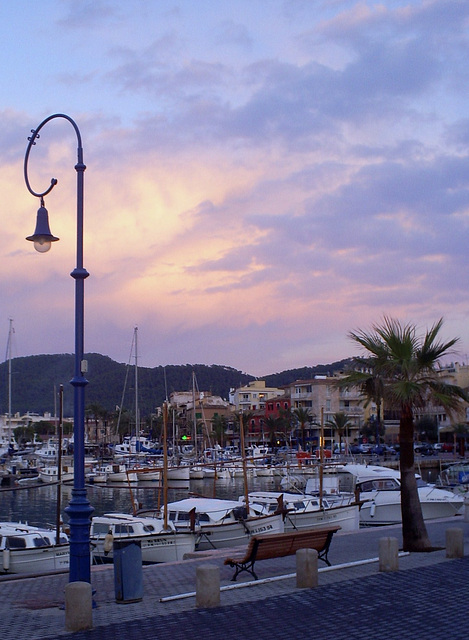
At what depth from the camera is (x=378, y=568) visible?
14859mm

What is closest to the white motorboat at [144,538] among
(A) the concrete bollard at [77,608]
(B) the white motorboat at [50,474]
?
(A) the concrete bollard at [77,608]

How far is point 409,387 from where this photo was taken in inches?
688

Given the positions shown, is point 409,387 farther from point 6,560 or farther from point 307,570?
point 6,560

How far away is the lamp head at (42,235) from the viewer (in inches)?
499

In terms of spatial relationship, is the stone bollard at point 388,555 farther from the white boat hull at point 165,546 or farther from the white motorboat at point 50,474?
the white motorboat at point 50,474

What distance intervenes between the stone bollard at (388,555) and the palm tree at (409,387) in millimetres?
3258

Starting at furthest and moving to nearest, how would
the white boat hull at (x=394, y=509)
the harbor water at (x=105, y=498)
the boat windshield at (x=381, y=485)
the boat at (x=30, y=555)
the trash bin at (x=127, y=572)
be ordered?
the harbor water at (x=105, y=498) → the boat windshield at (x=381, y=485) → the white boat hull at (x=394, y=509) → the boat at (x=30, y=555) → the trash bin at (x=127, y=572)

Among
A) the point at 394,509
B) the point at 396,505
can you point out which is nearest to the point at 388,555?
the point at 396,505

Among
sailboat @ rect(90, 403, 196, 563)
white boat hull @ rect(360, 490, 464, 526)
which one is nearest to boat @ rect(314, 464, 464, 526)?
white boat hull @ rect(360, 490, 464, 526)

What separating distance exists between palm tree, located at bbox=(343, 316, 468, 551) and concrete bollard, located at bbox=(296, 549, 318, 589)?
5.35 m

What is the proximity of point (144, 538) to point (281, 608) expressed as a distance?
→ 13.8m

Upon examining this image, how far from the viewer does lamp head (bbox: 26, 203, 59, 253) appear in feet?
41.5

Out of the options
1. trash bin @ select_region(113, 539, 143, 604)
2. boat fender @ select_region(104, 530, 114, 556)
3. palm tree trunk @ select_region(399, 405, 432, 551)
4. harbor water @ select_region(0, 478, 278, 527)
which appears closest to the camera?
trash bin @ select_region(113, 539, 143, 604)

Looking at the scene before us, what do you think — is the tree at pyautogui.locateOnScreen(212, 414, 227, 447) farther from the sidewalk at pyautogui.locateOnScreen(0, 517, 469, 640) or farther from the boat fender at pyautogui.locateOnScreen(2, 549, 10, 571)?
the sidewalk at pyautogui.locateOnScreen(0, 517, 469, 640)
